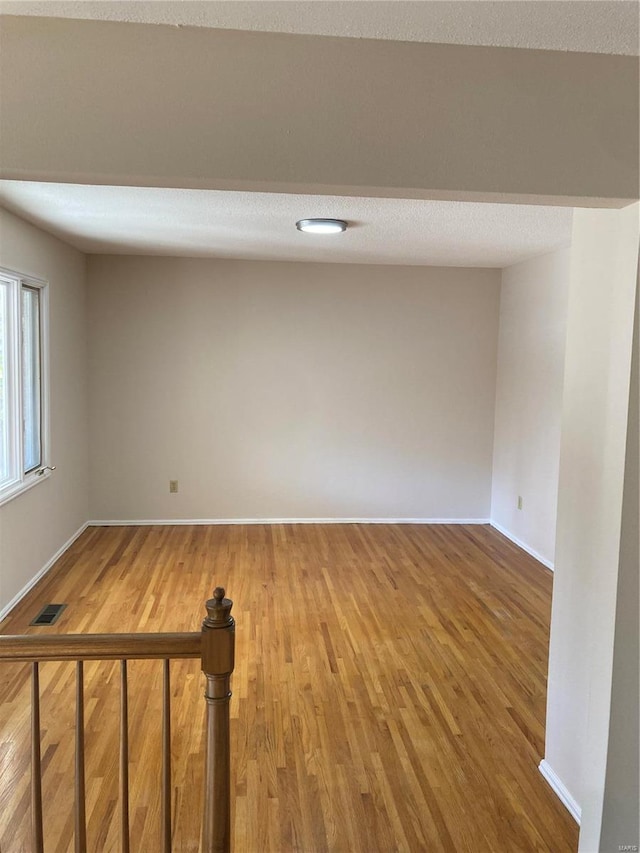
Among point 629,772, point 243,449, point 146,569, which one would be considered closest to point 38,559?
point 146,569

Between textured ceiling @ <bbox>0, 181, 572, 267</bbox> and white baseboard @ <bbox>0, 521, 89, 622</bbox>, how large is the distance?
232 centimetres

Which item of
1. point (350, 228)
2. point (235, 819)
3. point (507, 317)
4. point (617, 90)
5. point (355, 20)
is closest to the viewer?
point (355, 20)

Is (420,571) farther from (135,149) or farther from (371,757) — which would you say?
(135,149)

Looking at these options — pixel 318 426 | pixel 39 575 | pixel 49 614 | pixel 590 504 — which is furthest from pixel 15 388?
pixel 590 504

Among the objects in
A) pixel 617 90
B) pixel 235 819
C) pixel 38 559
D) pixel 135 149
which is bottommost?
pixel 235 819

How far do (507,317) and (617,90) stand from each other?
3955 millimetres

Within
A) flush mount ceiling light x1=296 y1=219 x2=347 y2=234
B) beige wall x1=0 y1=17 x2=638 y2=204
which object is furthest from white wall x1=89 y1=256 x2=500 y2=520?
beige wall x1=0 y1=17 x2=638 y2=204

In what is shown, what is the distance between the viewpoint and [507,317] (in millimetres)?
5582

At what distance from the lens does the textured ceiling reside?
123 inches

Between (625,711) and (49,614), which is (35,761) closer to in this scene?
(625,711)

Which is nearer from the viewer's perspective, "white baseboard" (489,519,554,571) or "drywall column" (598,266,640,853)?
"drywall column" (598,266,640,853)

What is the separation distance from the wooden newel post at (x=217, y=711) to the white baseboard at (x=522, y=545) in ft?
12.4

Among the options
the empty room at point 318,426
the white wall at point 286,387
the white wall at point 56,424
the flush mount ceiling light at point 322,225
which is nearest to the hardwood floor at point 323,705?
the empty room at point 318,426

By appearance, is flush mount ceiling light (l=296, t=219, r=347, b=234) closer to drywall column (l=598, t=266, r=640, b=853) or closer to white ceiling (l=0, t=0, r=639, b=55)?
white ceiling (l=0, t=0, r=639, b=55)
